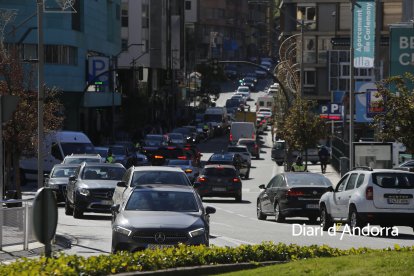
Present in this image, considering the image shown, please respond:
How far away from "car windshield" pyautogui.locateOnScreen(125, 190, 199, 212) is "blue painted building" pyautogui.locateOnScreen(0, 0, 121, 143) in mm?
53379

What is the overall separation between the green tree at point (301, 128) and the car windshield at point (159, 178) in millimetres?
40095

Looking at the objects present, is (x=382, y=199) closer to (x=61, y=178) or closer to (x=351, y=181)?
(x=351, y=181)

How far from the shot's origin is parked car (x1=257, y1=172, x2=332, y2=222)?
1261 inches

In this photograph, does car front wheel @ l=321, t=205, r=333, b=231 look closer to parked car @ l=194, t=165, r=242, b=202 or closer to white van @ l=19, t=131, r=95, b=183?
parked car @ l=194, t=165, r=242, b=202

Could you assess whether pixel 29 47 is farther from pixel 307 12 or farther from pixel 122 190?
pixel 122 190

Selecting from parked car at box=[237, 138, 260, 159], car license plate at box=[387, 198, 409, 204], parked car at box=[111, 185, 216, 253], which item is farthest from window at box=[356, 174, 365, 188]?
parked car at box=[237, 138, 260, 159]

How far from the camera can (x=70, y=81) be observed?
8588 centimetres

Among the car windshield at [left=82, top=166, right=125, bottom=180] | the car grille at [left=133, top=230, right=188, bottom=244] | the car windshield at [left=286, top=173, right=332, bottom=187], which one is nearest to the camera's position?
the car grille at [left=133, top=230, right=188, bottom=244]

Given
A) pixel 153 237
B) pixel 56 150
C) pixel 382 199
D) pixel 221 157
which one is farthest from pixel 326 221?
pixel 221 157

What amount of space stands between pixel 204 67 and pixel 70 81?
101 meters

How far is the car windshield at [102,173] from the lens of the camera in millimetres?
34750

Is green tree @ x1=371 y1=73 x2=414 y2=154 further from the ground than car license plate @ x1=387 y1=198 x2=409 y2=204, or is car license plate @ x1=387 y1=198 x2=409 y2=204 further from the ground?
green tree @ x1=371 y1=73 x2=414 y2=154

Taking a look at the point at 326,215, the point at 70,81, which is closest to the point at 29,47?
the point at 70,81

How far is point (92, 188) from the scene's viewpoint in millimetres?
33531
